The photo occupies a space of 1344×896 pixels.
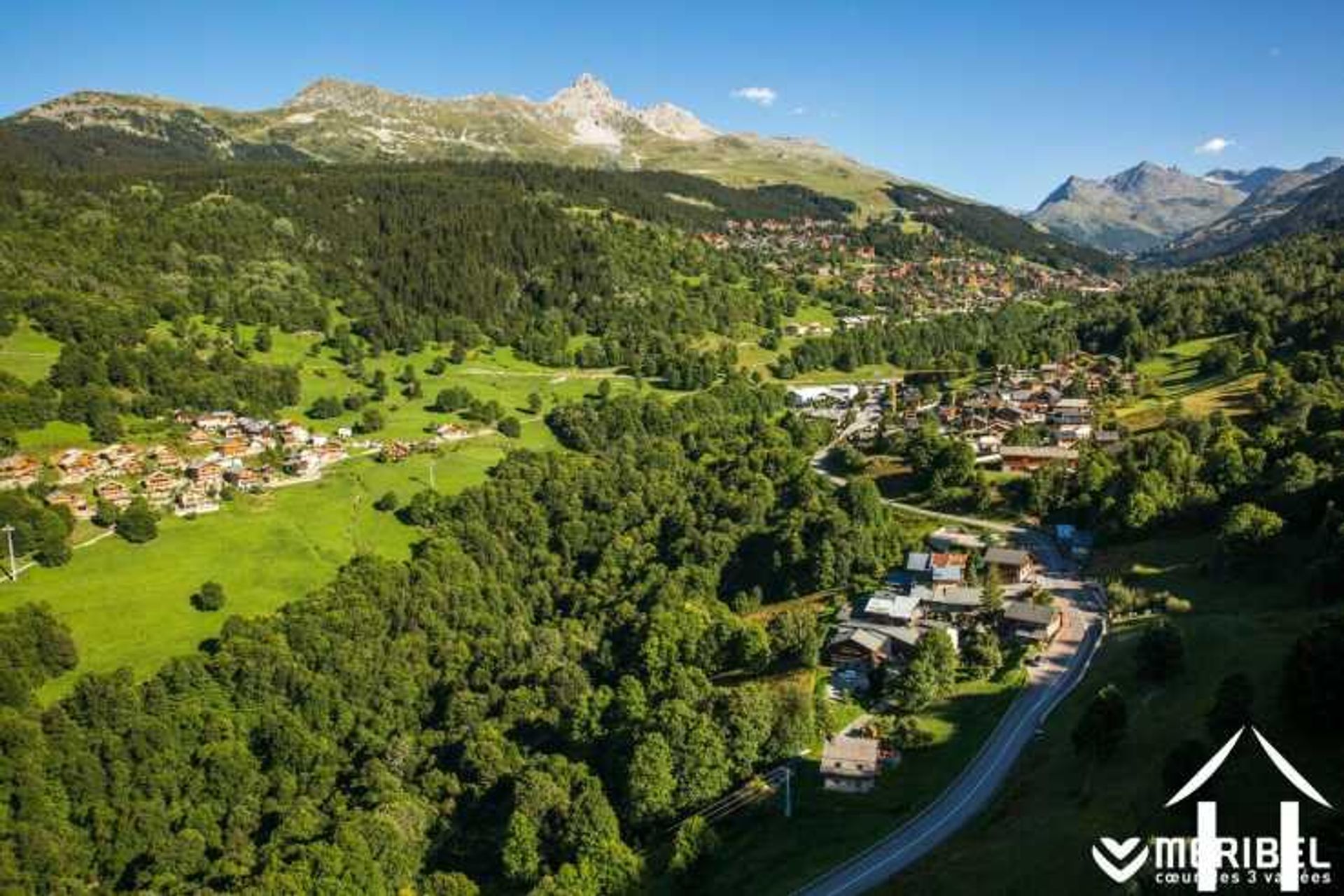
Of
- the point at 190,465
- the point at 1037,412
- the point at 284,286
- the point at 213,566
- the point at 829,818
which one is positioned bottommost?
the point at 829,818

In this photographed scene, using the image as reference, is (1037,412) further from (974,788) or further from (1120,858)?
(1120,858)

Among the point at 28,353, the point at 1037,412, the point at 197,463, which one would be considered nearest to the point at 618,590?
the point at 197,463

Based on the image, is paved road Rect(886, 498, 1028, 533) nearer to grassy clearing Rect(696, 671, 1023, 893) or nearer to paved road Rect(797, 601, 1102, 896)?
paved road Rect(797, 601, 1102, 896)

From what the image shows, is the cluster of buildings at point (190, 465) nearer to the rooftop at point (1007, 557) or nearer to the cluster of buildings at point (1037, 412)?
the rooftop at point (1007, 557)

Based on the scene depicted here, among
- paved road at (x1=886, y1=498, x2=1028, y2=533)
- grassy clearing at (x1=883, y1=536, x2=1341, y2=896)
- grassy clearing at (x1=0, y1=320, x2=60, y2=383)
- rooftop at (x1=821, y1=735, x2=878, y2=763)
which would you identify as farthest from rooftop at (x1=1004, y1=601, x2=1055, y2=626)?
grassy clearing at (x1=0, y1=320, x2=60, y2=383)

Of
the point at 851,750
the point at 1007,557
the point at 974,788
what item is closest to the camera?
the point at 974,788

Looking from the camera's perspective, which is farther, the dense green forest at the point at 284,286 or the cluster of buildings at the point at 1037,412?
the dense green forest at the point at 284,286

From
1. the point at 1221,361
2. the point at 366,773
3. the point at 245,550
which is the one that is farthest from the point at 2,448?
the point at 1221,361

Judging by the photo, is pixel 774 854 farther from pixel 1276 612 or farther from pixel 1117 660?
pixel 1276 612

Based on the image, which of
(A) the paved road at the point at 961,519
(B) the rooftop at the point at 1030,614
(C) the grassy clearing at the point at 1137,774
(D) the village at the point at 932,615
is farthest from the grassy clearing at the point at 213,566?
(C) the grassy clearing at the point at 1137,774
